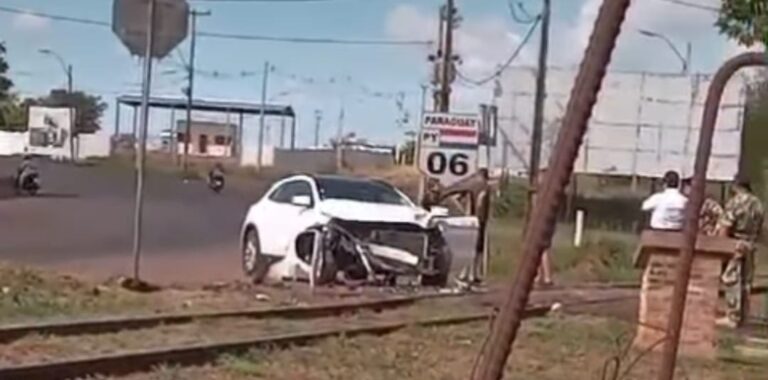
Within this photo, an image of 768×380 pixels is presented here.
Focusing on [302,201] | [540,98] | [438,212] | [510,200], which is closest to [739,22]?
[302,201]

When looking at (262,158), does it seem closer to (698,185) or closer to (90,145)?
(90,145)

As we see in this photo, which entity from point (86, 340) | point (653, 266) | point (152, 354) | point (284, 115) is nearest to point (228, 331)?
point (86, 340)

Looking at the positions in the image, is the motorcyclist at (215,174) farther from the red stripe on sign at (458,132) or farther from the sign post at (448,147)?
the red stripe on sign at (458,132)

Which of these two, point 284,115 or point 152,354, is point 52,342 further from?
point 284,115

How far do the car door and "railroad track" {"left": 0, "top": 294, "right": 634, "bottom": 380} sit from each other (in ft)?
7.82

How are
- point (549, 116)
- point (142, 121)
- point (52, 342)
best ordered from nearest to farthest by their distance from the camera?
point (52, 342) < point (142, 121) < point (549, 116)

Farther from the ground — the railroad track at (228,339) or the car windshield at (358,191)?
the car windshield at (358,191)

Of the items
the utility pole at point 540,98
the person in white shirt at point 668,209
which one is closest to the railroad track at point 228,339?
the person in white shirt at point 668,209

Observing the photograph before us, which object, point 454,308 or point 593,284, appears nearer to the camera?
point 454,308

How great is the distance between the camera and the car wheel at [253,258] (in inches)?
860

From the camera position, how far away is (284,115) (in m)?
51.4

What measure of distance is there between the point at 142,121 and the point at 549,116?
23.3 meters

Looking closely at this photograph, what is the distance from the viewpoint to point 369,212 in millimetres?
20656

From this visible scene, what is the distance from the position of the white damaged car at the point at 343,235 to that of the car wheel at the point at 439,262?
1cm
